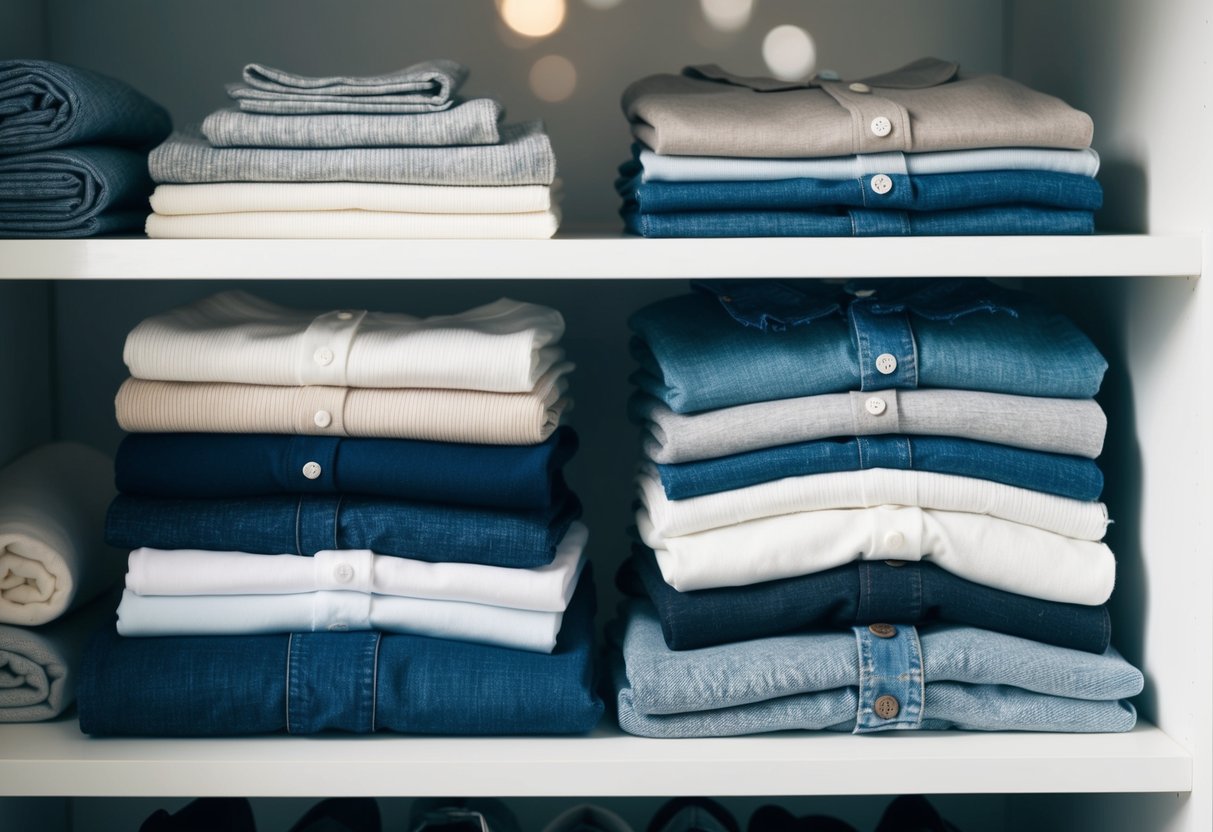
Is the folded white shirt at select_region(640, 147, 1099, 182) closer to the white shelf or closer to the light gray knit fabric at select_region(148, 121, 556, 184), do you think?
the light gray knit fabric at select_region(148, 121, 556, 184)

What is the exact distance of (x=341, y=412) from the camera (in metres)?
1.01

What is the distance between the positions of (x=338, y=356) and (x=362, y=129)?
0.19m

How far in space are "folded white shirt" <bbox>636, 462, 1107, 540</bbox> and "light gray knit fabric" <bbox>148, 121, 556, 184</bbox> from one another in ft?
1.04

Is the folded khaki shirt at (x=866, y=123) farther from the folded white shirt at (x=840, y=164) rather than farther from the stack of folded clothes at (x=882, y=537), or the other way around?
the stack of folded clothes at (x=882, y=537)

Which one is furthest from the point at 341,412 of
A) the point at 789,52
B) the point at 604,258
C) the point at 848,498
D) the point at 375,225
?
the point at 789,52

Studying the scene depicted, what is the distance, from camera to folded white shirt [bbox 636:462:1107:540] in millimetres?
1012

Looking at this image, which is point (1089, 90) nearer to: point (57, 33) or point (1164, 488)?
point (1164, 488)

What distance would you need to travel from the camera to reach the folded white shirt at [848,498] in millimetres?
Result: 1012

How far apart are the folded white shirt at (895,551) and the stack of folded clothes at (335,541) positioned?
0.45ft

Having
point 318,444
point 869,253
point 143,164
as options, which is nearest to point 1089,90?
point 869,253

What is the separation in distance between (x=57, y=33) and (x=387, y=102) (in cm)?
59

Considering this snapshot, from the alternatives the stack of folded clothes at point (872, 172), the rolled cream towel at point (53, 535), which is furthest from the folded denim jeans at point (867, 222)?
the rolled cream towel at point (53, 535)

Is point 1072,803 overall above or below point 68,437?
below

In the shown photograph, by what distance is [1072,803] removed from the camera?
1217 millimetres
